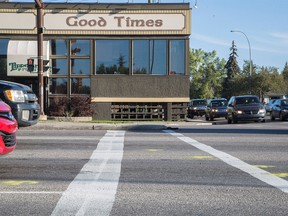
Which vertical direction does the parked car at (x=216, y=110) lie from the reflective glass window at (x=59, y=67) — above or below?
below

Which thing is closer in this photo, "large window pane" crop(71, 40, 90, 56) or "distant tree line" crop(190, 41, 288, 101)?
"large window pane" crop(71, 40, 90, 56)

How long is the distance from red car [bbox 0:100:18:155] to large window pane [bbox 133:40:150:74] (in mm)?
19054

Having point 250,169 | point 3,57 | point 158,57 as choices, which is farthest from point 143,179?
point 3,57

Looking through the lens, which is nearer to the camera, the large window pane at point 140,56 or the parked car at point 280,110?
the large window pane at point 140,56

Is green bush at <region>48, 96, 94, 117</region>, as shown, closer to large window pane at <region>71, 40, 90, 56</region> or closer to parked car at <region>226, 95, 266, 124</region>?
large window pane at <region>71, 40, 90, 56</region>

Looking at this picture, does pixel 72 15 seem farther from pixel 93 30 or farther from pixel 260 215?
pixel 260 215

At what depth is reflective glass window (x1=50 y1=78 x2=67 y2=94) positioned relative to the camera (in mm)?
26406

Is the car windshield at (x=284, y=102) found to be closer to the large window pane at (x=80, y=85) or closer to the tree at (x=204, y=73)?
the large window pane at (x=80, y=85)

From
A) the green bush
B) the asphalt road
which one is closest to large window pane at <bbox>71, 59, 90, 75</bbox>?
the green bush

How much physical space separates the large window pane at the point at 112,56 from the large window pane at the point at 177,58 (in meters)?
2.68

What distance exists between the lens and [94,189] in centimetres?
632

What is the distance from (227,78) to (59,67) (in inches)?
3084

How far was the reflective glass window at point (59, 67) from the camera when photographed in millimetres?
26344

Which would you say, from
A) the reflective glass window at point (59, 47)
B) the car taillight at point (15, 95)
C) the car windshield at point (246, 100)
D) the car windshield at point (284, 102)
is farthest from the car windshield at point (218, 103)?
the car taillight at point (15, 95)
